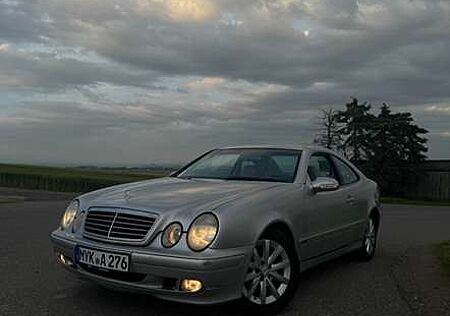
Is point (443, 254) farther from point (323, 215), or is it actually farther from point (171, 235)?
point (171, 235)

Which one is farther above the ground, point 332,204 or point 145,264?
point 332,204

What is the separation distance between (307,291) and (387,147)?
43382mm

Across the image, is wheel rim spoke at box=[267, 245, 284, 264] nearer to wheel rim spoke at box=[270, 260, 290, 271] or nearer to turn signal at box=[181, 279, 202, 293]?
wheel rim spoke at box=[270, 260, 290, 271]

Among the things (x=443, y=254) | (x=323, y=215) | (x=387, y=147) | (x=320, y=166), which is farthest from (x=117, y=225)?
(x=387, y=147)

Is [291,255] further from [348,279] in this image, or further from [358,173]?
[358,173]

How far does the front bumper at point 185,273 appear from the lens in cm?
450

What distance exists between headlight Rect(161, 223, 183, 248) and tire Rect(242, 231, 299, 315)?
2.30 feet

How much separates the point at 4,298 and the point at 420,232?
9655 millimetres

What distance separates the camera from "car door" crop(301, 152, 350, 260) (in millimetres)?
5898

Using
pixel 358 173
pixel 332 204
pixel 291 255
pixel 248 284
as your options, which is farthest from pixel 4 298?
pixel 358 173

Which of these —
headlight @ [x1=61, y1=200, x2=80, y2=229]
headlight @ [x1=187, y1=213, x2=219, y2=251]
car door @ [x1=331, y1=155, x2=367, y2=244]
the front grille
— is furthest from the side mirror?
headlight @ [x1=61, y1=200, x2=80, y2=229]

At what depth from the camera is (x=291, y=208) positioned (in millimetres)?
5551

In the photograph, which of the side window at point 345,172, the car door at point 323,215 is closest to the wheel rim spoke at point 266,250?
the car door at point 323,215

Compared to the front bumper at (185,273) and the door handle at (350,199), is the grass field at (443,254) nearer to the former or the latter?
the door handle at (350,199)
